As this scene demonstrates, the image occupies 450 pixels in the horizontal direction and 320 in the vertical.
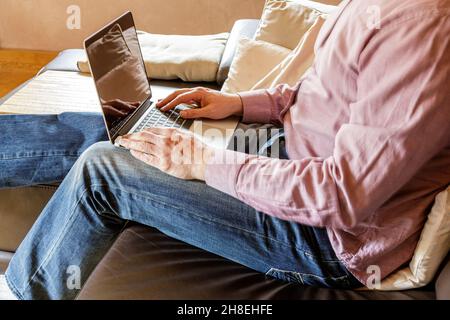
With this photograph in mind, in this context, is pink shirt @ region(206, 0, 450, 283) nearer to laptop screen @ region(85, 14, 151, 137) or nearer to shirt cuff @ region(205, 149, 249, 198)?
shirt cuff @ region(205, 149, 249, 198)

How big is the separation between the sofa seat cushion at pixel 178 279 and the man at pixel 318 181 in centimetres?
3

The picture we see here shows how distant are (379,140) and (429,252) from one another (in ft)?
0.83

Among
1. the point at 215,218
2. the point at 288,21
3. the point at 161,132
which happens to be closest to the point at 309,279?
the point at 215,218

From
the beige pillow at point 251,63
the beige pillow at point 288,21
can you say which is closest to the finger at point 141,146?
the beige pillow at point 251,63

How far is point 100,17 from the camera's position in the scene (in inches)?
110

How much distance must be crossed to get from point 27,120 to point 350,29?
2.77 ft

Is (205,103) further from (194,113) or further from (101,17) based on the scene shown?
(101,17)

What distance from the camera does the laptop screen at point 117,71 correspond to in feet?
3.29

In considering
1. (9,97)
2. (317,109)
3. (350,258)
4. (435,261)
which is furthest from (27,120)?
(435,261)

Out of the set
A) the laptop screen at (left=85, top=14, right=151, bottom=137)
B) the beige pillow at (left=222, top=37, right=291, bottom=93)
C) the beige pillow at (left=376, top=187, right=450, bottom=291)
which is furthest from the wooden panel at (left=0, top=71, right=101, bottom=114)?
the beige pillow at (left=376, top=187, right=450, bottom=291)

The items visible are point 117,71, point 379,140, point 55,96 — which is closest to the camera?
point 379,140

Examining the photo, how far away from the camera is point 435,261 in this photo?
2.61 feet

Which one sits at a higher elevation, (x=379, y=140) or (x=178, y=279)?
(x=379, y=140)

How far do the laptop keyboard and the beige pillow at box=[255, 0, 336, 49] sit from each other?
647mm
